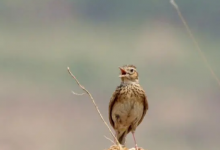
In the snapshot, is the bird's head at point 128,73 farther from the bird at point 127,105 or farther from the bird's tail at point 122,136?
the bird's tail at point 122,136

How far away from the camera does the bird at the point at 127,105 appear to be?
36.7 ft

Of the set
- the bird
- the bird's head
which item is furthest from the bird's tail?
the bird's head

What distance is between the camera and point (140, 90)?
1166 cm

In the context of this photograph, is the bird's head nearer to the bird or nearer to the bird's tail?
the bird

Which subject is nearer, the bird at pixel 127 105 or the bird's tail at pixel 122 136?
the bird's tail at pixel 122 136

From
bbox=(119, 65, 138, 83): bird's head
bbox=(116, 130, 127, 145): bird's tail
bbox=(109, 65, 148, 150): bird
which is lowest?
bbox=(116, 130, 127, 145): bird's tail

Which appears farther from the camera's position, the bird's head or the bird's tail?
the bird's head

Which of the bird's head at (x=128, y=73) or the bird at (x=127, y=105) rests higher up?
the bird's head at (x=128, y=73)

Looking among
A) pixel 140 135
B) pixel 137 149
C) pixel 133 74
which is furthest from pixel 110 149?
pixel 140 135

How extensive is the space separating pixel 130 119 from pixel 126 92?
1.70ft

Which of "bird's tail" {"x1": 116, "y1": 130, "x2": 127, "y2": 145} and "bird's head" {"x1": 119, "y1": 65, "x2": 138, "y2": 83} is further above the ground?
"bird's head" {"x1": 119, "y1": 65, "x2": 138, "y2": 83}

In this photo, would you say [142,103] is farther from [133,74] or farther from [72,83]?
[72,83]

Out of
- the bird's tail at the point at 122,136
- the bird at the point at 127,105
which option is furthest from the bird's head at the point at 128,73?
the bird's tail at the point at 122,136

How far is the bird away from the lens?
36.7 feet
